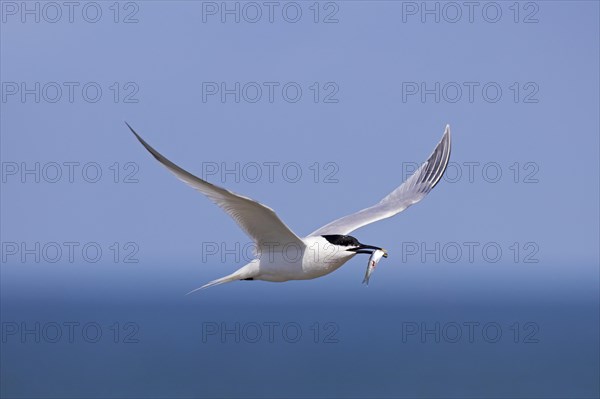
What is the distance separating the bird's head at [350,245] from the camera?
1536 cm

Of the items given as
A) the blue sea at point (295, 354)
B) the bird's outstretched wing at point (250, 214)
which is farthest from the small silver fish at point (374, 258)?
the blue sea at point (295, 354)

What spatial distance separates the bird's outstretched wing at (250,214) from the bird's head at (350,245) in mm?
480

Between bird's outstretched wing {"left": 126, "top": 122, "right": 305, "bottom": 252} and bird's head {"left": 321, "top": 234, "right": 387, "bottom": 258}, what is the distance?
18.9 inches

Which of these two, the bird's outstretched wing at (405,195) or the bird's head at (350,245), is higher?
the bird's outstretched wing at (405,195)

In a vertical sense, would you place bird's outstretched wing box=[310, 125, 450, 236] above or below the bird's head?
above

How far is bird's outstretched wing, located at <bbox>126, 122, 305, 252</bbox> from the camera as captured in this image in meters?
13.7


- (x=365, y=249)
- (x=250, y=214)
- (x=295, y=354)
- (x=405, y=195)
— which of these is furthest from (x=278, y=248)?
(x=295, y=354)

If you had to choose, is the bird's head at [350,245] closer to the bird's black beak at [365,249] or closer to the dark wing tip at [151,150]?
the bird's black beak at [365,249]

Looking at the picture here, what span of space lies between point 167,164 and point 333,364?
6887 cm

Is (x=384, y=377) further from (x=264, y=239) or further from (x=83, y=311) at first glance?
(x=83, y=311)

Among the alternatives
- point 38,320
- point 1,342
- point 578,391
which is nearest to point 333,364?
point 578,391

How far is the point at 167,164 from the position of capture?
13.5 metres

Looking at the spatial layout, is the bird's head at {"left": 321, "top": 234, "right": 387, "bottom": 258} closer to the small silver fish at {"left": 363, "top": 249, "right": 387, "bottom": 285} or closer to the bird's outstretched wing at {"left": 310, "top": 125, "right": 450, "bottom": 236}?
the small silver fish at {"left": 363, "top": 249, "right": 387, "bottom": 285}

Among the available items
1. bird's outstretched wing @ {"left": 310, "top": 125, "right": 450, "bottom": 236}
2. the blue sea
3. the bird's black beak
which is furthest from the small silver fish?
the blue sea
